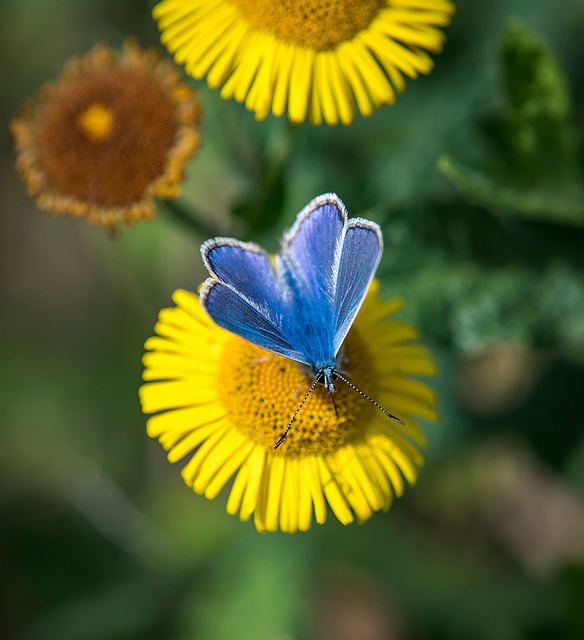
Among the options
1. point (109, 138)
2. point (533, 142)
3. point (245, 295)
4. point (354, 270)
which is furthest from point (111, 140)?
point (533, 142)

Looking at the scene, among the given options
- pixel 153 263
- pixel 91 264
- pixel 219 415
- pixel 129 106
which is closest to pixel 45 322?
pixel 91 264

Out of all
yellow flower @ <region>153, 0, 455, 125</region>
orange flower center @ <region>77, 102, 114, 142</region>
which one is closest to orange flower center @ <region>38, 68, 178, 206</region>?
orange flower center @ <region>77, 102, 114, 142</region>

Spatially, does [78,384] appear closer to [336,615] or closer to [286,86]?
[336,615]

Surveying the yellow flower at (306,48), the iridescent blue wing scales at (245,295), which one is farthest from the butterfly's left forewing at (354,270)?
the yellow flower at (306,48)

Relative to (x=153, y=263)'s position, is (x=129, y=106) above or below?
above

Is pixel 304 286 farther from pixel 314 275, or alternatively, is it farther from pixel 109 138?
pixel 109 138

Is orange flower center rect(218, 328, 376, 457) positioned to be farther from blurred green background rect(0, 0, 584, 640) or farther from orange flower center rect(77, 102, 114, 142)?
orange flower center rect(77, 102, 114, 142)

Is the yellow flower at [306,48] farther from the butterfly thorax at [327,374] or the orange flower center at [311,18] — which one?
the butterfly thorax at [327,374]
